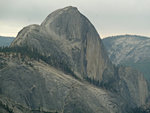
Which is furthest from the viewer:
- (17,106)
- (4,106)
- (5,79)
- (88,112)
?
(88,112)

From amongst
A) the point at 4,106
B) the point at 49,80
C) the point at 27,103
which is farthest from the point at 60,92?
the point at 4,106

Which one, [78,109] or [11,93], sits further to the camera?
[78,109]

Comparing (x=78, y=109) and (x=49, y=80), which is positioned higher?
(x=49, y=80)

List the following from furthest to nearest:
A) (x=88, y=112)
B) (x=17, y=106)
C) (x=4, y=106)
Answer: (x=88, y=112) → (x=17, y=106) → (x=4, y=106)

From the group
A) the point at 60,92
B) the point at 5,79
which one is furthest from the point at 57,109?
the point at 5,79

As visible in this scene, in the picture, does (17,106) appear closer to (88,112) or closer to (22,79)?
(22,79)

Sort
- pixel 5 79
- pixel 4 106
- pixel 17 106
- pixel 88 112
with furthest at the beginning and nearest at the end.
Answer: pixel 88 112
pixel 5 79
pixel 17 106
pixel 4 106

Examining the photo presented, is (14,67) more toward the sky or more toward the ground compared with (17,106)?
more toward the sky

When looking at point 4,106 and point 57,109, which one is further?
point 57,109

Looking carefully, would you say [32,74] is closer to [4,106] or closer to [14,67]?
[14,67]
